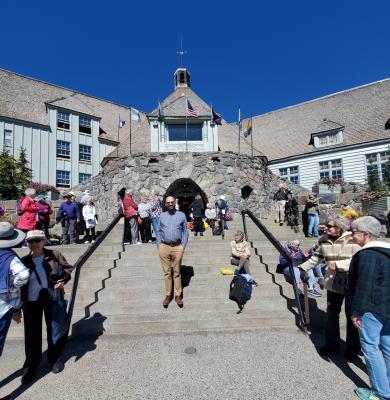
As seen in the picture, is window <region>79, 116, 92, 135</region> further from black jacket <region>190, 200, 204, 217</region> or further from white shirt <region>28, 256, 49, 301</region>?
white shirt <region>28, 256, 49, 301</region>

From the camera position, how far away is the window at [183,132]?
58.0 feet

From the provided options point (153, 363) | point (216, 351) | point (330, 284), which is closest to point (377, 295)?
point (330, 284)

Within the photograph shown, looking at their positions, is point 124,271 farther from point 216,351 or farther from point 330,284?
point 330,284

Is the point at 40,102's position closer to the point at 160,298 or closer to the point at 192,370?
the point at 160,298

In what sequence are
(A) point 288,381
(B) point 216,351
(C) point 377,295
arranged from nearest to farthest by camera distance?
(C) point 377,295
(A) point 288,381
(B) point 216,351

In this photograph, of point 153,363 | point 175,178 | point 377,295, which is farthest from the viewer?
point 175,178

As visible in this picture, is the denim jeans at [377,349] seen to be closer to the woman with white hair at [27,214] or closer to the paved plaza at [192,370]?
the paved plaza at [192,370]

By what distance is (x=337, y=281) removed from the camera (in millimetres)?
3781

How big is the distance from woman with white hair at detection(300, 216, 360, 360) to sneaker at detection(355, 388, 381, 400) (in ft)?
2.47

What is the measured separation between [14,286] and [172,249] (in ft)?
8.59

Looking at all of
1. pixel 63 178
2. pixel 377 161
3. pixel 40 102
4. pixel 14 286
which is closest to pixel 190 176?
pixel 14 286

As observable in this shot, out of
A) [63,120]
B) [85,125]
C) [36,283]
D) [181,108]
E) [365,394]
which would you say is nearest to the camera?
[365,394]

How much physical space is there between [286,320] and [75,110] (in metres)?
27.5

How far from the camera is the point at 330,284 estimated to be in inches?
152
